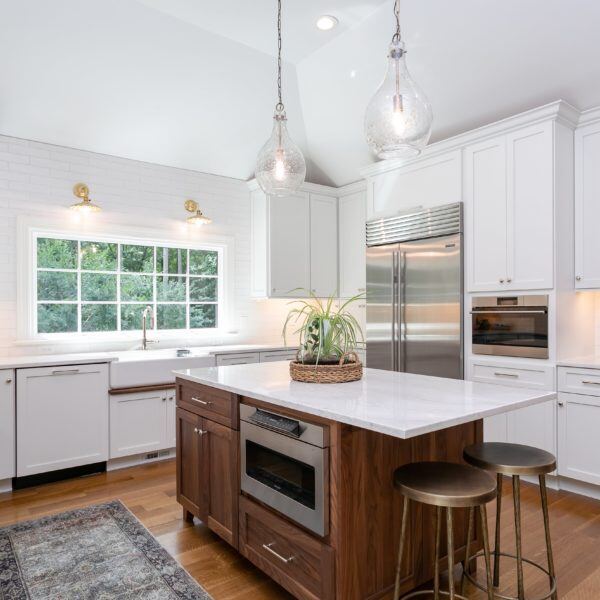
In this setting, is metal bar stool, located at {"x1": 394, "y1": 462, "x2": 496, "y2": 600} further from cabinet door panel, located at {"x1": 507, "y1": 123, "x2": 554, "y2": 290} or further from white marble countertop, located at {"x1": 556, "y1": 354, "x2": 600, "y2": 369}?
cabinet door panel, located at {"x1": 507, "y1": 123, "x2": 554, "y2": 290}

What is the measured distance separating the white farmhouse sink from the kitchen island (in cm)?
146

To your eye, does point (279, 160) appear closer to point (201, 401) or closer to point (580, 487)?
point (201, 401)

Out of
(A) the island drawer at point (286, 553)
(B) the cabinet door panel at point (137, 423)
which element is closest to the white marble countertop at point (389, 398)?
(A) the island drawer at point (286, 553)

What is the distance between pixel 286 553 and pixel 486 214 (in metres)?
2.82

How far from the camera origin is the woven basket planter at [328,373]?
89.7 inches

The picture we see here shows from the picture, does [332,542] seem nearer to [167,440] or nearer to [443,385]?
[443,385]

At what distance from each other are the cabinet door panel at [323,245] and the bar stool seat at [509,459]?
134 inches

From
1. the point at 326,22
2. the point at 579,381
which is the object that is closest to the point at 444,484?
the point at 579,381

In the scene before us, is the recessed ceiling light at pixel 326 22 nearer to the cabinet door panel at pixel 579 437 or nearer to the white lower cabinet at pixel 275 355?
the white lower cabinet at pixel 275 355

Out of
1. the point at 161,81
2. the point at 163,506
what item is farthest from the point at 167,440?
the point at 161,81

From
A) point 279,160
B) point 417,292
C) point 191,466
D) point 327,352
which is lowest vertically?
point 191,466

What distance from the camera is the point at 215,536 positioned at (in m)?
2.68

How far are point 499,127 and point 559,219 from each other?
0.83 m

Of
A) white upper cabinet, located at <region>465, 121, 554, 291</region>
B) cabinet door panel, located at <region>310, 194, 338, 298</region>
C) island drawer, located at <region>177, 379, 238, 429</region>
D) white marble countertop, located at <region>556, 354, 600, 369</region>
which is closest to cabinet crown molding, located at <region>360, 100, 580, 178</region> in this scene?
white upper cabinet, located at <region>465, 121, 554, 291</region>
